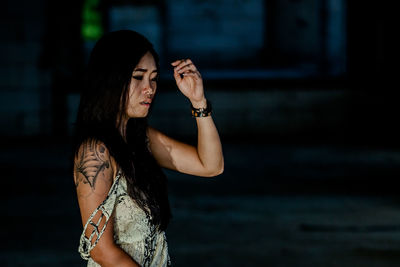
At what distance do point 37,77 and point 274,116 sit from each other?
5105 mm

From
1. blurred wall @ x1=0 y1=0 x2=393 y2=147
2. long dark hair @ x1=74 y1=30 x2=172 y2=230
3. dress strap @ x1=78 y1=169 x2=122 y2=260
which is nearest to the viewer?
dress strap @ x1=78 y1=169 x2=122 y2=260

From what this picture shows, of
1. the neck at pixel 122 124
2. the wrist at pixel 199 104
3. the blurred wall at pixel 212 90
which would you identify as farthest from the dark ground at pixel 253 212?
the neck at pixel 122 124

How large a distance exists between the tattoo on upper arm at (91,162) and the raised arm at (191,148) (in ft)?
1.45

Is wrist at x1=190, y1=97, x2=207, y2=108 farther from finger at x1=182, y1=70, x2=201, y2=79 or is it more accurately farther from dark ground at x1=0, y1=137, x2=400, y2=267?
dark ground at x1=0, y1=137, x2=400, y2=267

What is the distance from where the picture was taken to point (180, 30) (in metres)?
19.7

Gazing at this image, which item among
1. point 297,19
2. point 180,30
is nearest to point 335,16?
point 297,19

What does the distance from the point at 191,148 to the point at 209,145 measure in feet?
0.55

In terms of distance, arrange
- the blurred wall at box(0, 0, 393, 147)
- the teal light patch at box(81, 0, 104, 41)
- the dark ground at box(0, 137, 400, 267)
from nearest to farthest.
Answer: the dark ground at box(0, 137, 400, 267) → the blurred wall at box(0, 0, 393, 147) → the teal light patch at box(81, 0, 104, 41)

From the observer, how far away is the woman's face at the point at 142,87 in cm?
212

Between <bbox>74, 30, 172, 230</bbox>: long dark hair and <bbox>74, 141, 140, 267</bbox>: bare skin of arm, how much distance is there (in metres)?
0.04

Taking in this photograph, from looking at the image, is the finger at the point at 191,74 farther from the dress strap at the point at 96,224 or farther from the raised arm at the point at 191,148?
the dress strap at the point at 96,224

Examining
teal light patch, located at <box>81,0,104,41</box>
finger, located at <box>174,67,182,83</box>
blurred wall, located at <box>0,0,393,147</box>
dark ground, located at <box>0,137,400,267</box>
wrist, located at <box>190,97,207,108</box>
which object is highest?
teal light patch, located at <box>81,0,104,41</box>

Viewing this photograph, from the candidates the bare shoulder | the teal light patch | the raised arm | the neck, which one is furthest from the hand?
the teal light patch

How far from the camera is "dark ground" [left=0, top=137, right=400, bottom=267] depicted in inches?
212
